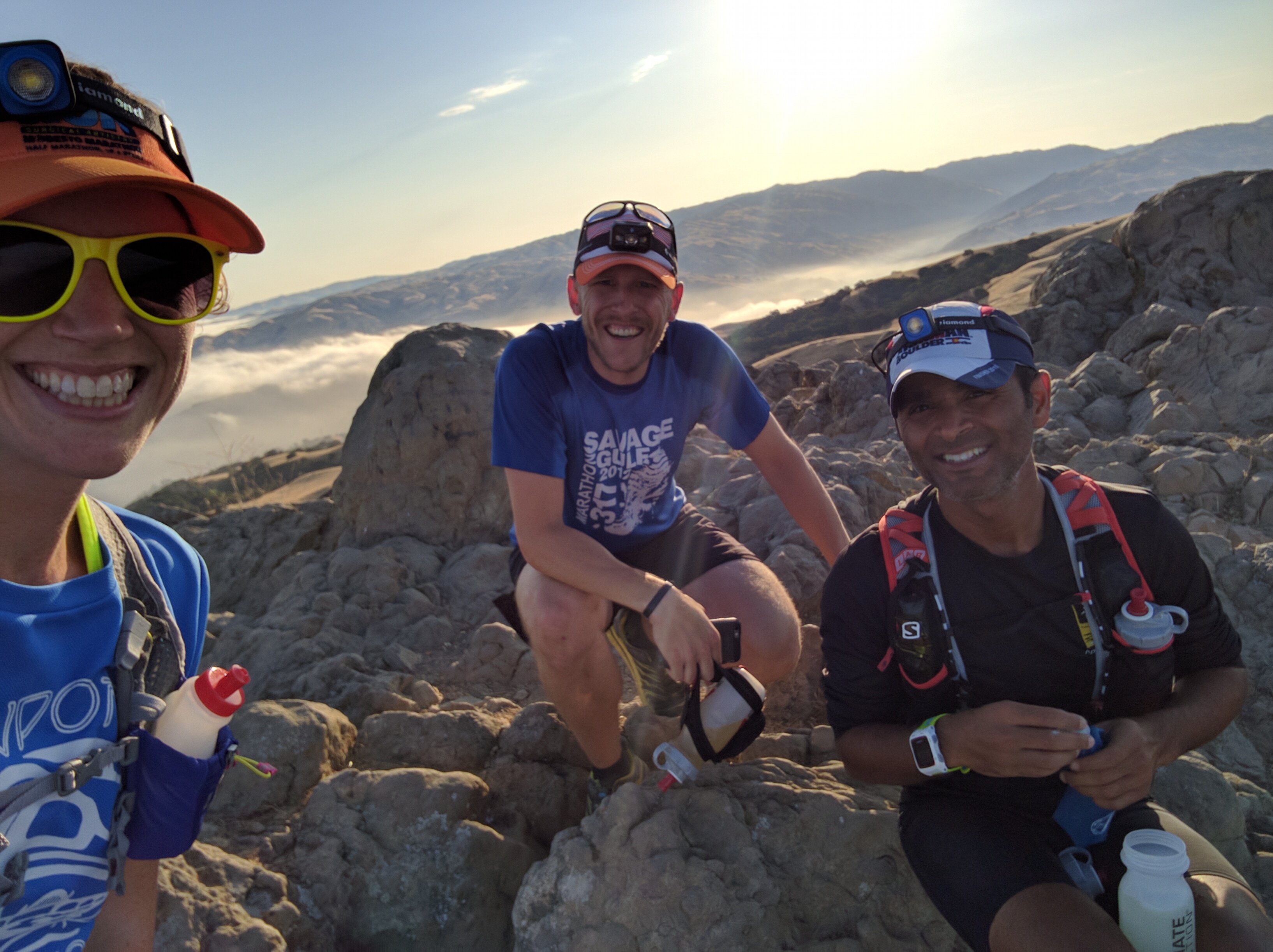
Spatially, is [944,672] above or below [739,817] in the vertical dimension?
above

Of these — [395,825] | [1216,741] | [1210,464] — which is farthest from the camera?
[1210,464]

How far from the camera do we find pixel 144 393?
158cm

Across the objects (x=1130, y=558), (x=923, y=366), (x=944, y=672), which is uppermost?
(x=923, y=366)

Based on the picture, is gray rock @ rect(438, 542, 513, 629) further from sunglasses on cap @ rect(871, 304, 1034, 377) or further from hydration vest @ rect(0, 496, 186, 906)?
sunglasses on cap @ rect(871, 304, 1034, 377)

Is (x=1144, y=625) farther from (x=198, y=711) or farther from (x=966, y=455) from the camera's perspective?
(x=198, y=711)

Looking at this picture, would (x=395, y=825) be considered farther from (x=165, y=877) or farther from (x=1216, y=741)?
(x=1216, y=741)

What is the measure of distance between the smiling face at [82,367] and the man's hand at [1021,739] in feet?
6.67

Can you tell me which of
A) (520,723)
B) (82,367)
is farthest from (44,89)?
(520,723)

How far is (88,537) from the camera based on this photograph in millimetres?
1722

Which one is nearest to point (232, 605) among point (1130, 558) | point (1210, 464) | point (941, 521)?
point (941, 521)

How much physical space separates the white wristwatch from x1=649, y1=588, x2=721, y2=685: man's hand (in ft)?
2.26

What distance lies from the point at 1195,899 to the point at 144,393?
261cm

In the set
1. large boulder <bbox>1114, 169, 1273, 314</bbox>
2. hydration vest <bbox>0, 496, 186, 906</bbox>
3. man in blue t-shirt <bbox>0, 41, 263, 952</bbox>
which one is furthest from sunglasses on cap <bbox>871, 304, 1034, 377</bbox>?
large boulder <bbox>1114, 169, 1273, 314</bbox>

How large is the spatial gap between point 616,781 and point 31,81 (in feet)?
8.50
